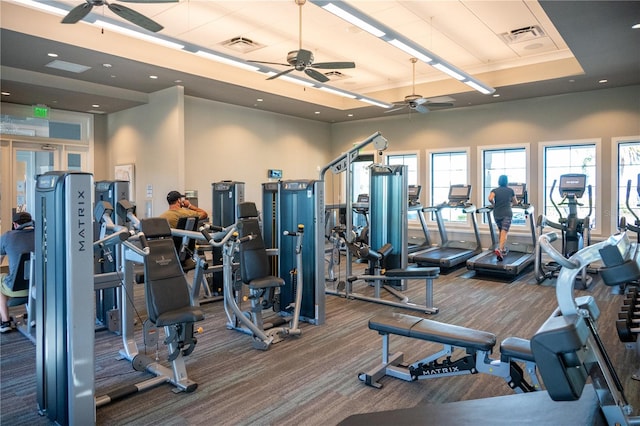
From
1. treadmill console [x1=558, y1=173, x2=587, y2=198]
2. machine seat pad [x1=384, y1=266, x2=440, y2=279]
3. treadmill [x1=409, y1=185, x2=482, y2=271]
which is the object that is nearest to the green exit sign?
machine seat pad [x1=384, y1=266, x2=440, y2=279]

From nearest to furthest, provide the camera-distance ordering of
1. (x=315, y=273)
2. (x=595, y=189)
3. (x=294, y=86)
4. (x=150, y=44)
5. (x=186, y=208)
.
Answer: (x=315, y=273) → (x=186, y=208) → (x=150, y=44) → (x=595, y=189) → (x=294, y=86)

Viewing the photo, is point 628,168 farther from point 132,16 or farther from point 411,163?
point 132,16

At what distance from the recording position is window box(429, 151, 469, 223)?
1018 centimetres

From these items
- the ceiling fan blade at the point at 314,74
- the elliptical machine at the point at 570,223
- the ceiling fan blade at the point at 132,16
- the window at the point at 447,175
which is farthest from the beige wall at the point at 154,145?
the elliptical machine at the point at 570,223

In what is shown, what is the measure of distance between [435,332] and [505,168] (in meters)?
7.63

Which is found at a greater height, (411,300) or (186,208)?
(186,208)

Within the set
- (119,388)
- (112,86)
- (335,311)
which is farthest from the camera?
(112,86)

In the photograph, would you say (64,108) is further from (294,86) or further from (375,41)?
(375,41)

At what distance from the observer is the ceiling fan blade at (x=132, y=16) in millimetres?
3908

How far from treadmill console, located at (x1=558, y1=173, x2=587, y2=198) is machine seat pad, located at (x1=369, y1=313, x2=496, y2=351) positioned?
503cm

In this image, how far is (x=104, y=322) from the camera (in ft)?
15.6

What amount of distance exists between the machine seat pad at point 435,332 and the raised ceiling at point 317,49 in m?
3.53

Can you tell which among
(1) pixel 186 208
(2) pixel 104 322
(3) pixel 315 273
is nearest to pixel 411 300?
(3) pixel 315 273

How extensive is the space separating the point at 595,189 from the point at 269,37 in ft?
22.7
